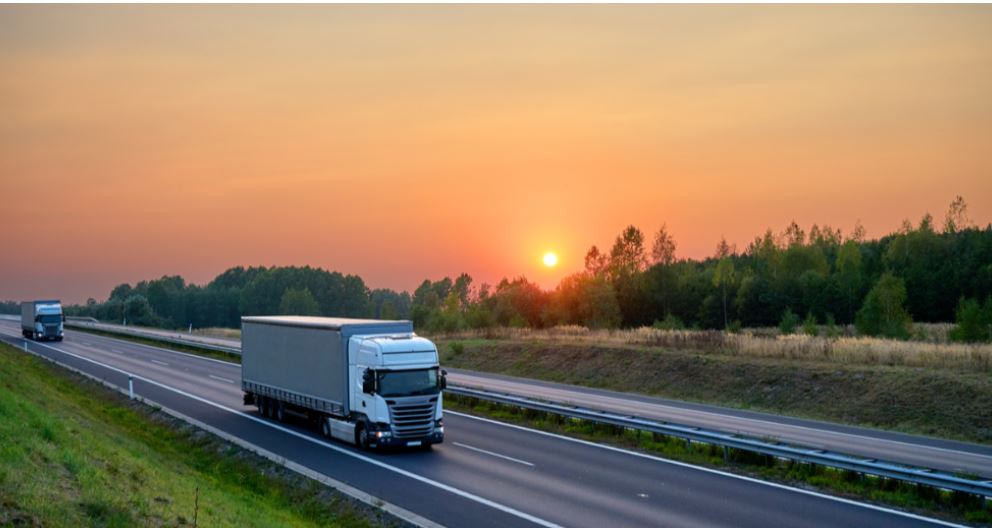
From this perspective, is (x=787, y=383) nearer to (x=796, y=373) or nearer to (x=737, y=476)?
(x=796, y=373)

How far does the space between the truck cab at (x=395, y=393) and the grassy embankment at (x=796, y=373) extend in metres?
17.9

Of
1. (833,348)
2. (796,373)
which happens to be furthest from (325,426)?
(833,348)

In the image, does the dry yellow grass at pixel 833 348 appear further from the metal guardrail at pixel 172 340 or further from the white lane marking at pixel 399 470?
the white lane marking at pixel 399 470

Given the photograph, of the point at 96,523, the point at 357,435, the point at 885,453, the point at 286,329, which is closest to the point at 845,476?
the point at 885,453

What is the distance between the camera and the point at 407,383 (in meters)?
24.7

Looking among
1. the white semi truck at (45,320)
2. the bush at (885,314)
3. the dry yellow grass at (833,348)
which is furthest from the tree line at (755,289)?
the white semi truck at (45,320)

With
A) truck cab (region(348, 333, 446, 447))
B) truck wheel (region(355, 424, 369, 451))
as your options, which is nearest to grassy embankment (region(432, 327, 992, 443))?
truck cab (region(348, 333, 446, 447))

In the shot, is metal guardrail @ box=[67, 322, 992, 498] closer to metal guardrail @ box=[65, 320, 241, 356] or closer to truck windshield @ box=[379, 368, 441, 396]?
truck windshield @ box=[379, 368, 441, 396]

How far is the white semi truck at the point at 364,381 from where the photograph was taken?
2444 cm

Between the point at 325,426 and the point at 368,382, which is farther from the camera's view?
the point at 325,426

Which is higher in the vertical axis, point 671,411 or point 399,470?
point 399,470

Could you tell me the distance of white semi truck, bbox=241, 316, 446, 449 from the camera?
24.4 meters

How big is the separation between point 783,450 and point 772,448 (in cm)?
40

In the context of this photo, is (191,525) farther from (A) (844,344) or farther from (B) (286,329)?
(A) (844,344)
